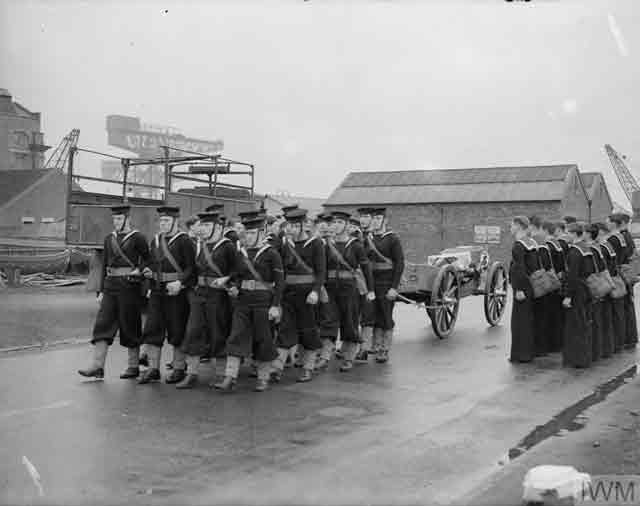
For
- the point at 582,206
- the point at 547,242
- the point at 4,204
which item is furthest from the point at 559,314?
the point at 582,206

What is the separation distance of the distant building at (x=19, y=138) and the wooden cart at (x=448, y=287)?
3457cm

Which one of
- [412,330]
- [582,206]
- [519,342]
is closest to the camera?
[519,342]

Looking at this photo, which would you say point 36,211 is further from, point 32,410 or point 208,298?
point 32,410

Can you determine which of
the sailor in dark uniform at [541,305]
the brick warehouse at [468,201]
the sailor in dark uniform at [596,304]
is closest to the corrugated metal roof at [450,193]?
the brick warehouse at [468,201]

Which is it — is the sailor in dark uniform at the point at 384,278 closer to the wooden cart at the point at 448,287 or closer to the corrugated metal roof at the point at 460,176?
the wooden cart at the point at 448,287

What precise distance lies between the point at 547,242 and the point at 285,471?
624cm

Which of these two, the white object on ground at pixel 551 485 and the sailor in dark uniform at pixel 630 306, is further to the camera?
the sailor in dark uniform at pixel 630 306

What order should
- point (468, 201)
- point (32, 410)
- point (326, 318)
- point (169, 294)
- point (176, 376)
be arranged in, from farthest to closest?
point (468, 201)
point (326, 318)
point (176, 376)
point (169, 294)
point (32, 410)

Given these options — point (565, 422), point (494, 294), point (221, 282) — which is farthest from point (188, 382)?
point (494, 294)

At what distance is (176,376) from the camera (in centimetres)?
802

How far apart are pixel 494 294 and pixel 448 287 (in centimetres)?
195

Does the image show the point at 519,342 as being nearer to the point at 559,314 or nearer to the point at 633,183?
the point at 559,314

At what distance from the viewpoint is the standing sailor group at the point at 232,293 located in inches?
299

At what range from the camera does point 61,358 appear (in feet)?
30.8
